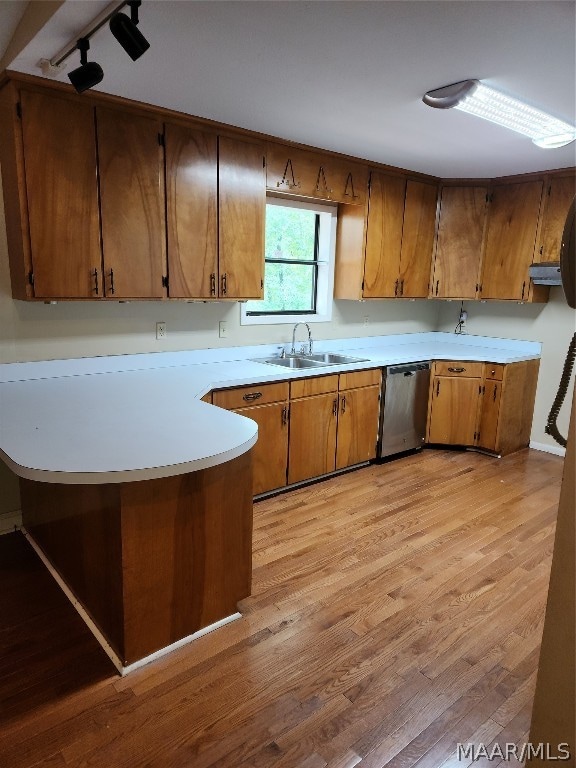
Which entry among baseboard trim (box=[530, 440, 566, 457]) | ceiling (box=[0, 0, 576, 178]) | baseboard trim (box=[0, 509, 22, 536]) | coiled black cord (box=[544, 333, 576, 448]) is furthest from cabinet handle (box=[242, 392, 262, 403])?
baseboard trim (box=[530, 440, 566, 457])

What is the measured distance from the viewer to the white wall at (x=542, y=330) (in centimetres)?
431

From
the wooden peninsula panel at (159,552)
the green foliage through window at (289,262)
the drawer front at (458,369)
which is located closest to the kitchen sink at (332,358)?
the green foliage through window at (289,262)

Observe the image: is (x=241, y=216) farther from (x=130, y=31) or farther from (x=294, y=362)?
(x=130, y=31)

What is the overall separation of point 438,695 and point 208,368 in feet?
7.17

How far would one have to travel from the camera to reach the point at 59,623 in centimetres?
212

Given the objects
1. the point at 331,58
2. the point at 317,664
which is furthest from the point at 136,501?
the point at 331,58

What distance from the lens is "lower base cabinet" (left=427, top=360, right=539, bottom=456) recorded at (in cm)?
420

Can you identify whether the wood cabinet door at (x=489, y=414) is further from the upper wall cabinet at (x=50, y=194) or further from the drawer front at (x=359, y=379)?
the upper wall cabinet at (x=50, y=194)

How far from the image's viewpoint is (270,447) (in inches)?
128

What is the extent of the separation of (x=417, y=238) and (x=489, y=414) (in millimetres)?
1669

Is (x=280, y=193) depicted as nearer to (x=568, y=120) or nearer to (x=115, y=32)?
(x=568, y=120)

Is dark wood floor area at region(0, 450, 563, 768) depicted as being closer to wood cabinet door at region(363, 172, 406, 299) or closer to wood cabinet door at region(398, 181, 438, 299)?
wood cabinet door at region(363, 172, 406, 299)

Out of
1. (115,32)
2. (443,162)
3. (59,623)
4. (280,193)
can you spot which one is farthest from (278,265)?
(59,623)

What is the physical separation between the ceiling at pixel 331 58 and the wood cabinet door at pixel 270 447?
174 centimetres
